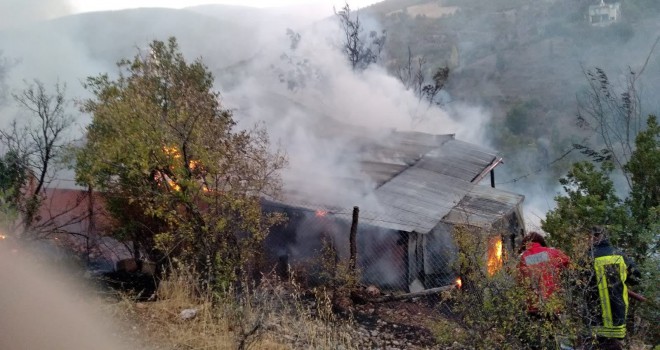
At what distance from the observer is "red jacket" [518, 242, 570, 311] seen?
16.0 ft

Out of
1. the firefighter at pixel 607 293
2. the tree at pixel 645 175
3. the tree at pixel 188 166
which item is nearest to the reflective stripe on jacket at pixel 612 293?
the firefighter at pixel 607 293

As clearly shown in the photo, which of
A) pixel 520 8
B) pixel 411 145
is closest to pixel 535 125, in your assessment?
pixel 411 145

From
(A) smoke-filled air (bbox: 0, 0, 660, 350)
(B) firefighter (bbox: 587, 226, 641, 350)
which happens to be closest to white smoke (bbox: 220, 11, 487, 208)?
(A) smoke-filled air (bbox: 0, 0, 660, 350)

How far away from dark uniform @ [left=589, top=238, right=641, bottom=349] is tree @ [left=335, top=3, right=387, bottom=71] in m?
22.8

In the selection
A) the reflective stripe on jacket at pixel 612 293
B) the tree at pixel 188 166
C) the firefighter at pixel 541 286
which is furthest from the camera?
the tree at pixel 188 166

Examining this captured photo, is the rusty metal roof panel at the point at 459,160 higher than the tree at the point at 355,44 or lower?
lower

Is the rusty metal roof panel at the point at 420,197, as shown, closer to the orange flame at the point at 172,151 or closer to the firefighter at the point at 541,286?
the firefighter at the point at 541,286

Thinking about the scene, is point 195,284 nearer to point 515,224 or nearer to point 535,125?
point 515,224

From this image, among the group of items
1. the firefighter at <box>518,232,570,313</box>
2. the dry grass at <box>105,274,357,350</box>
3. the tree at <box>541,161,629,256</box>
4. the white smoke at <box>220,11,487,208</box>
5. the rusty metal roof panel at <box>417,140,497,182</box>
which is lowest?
the dry grass at <box>105,274,357,350</box>

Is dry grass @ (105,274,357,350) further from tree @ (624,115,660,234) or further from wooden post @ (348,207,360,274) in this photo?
tree @ (624,115,660,234)

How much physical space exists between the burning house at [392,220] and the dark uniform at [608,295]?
3814mm

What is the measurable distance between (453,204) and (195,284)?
661 cm

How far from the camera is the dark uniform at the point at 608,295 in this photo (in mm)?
4516

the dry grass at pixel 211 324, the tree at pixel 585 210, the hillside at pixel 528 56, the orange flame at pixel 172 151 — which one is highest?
the hillside at pixel 528 56
